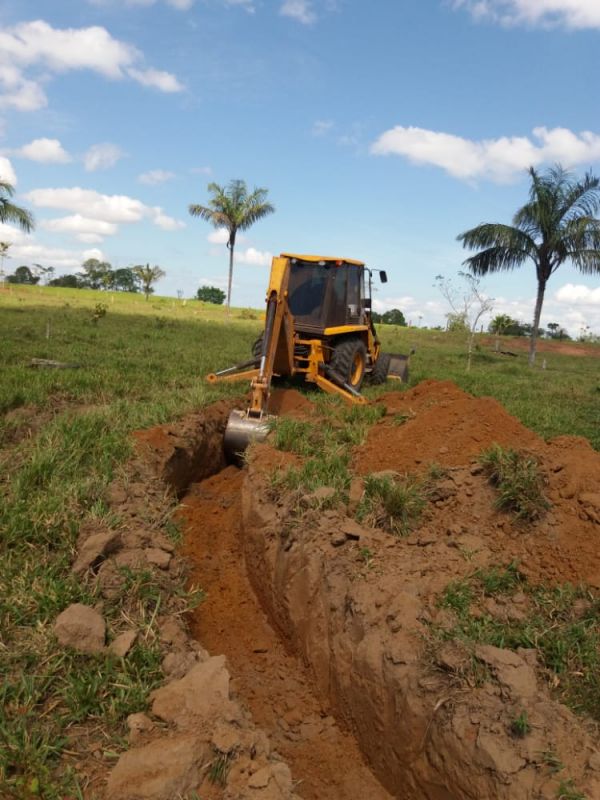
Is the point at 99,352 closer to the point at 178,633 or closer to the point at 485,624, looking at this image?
the point at 178,633

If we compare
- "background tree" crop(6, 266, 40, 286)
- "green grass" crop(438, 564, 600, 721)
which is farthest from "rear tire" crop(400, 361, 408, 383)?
"background tree" crop(6, 266, 40, 286)

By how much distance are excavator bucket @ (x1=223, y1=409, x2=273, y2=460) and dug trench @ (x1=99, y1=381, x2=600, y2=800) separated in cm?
65

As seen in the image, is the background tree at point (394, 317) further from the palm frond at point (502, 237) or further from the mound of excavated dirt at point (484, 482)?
the mound of excavated dirt at point (484, 482)

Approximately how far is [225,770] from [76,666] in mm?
1009

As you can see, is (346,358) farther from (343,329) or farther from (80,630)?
(80,630)

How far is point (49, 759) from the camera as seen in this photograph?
8.68 ft

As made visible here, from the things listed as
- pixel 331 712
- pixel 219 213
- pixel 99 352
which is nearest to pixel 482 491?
pixel 331 712

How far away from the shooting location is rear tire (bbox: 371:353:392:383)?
1168 centimetres

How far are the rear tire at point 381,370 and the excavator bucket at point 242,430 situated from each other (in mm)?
5178

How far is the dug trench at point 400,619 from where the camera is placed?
9.53 ft

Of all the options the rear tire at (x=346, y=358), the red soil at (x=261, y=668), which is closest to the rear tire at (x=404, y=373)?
the rear tire at (x=346, y=358)

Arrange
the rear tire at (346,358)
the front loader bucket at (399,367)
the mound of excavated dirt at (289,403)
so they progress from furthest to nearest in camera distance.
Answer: the front loader bucket at (399,367) → the rear tire at (346,358) → the mound of excavated dirt at (289,403)

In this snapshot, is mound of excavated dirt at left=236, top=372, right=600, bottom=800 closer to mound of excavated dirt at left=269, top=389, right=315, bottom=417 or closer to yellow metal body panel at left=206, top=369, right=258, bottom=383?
mound of excavated dirt at left=269, top=389, right=315, bottom=417

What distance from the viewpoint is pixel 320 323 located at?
9.52m
